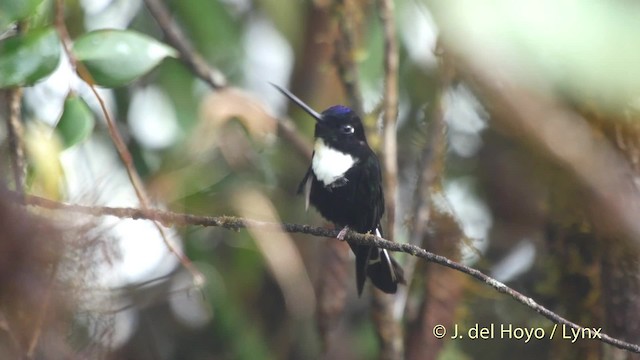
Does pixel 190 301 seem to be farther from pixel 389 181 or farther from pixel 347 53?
pixel 347 53

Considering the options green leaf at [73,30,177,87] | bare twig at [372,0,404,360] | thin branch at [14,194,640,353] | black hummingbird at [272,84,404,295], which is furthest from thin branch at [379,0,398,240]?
thin branch at [14,194,640,353]

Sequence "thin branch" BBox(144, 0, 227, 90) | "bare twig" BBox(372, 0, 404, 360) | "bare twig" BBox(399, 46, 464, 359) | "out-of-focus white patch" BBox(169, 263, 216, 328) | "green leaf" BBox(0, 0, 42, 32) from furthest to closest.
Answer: "out-of-focus white patch" BBox(169, 263, 216, 328) → "thin branch" BBox(144, 0, 227, 90) → "bare twig" BBox(399, 46, 464, 359) → "bare twig" BBox(372, 0, 404, 360) → "green leaf" BBox(0, 0, 42, 32)

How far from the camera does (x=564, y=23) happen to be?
1.65m

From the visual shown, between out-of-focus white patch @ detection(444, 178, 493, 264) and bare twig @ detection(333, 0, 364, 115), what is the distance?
1.81 feet

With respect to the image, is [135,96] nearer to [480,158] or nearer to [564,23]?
[480,158]

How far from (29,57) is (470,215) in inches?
82.2

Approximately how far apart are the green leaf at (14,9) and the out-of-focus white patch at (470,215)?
1.73 m

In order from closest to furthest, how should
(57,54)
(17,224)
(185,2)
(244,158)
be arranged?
(17,224) → (57,54) → (244,158) → (185,2)

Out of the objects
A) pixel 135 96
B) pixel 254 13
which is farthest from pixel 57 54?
pixel 254 13

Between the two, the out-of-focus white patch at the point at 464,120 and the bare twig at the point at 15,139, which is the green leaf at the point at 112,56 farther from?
the out-of-focus white patch at the point at 464,120

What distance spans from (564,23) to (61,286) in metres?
1.02

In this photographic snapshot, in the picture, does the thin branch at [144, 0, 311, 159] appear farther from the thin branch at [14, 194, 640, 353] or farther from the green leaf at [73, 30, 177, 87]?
the thin branch at [14, 194, 640, 353]

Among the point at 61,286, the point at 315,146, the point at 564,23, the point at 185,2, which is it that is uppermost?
the point at 564,23

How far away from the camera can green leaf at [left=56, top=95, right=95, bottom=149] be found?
2373 millimetres
